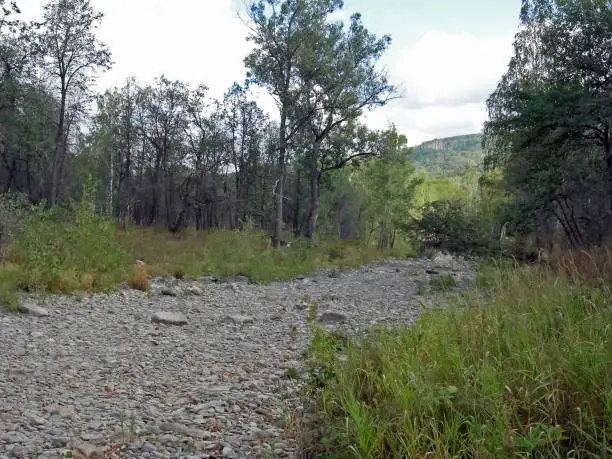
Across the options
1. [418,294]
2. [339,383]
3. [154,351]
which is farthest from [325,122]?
[339,383]

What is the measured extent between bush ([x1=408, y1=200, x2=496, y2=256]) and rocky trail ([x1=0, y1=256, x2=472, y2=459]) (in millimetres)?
10148

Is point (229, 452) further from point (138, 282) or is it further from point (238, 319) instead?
point (138, 282)

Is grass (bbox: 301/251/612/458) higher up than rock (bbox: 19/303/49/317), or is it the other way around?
grass (bbox: 301/251/612/458)

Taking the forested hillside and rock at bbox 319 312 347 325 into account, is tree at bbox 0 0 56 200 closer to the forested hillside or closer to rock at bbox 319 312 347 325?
the forested hillside

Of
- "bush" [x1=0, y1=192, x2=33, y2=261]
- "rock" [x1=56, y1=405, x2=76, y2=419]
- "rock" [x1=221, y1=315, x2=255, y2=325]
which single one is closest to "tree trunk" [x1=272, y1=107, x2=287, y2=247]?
"bush" [x1=0, y1=192, x2=33, y2=261]

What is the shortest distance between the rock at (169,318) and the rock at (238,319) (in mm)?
719

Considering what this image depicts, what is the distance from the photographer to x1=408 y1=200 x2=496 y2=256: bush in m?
19.9

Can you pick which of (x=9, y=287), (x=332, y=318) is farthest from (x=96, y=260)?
(x=332, y=318)

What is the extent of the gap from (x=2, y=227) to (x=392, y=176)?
35.0m

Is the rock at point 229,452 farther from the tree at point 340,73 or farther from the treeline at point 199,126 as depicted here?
the tree at point 340,73

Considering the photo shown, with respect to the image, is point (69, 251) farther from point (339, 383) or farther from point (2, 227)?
point (339, 383)

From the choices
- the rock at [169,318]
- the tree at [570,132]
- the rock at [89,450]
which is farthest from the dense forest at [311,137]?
the rock at [89,450]

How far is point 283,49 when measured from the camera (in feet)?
71.3

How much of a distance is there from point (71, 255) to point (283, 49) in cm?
A: 1481
